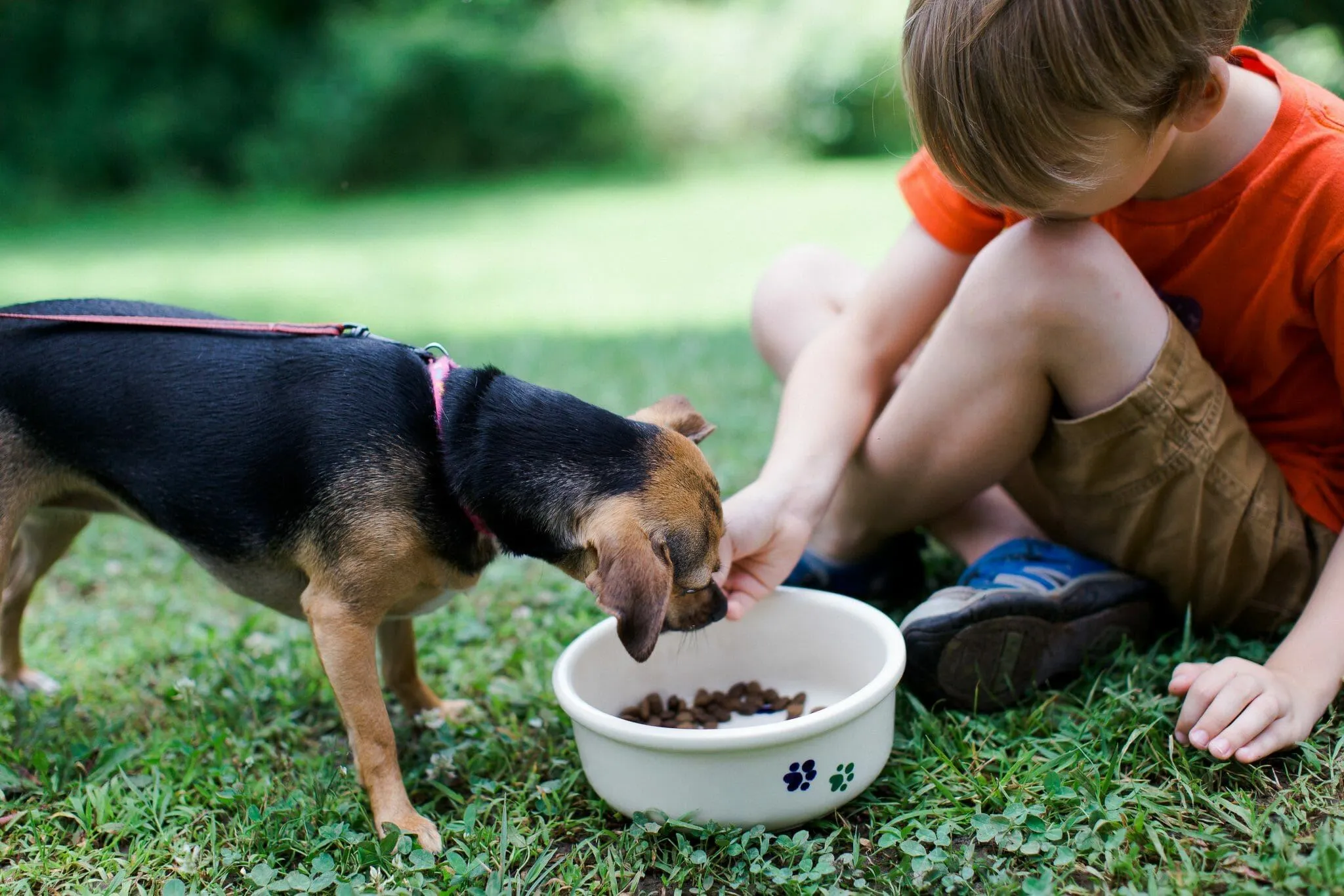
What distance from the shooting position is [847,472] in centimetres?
298

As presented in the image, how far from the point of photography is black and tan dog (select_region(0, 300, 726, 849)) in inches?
94.7

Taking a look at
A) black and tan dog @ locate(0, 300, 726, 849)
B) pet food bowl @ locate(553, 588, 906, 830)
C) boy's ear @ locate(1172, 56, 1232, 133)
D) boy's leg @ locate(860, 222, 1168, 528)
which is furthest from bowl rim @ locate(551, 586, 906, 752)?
boy's ear @ locate(1172, 56, 1232, 133)

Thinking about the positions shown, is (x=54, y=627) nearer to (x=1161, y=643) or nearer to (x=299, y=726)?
(x=299, y=726)

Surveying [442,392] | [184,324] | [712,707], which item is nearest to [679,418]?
[442,392]

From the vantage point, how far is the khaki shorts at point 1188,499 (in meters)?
2.46

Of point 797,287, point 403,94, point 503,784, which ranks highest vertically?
point 797,287

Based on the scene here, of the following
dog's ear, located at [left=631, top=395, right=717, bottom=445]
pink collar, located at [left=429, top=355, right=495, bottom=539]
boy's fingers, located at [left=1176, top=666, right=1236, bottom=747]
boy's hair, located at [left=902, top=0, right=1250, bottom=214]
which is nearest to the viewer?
boy's hair, located at [left=902, top=0, right=1250, bottom=214]

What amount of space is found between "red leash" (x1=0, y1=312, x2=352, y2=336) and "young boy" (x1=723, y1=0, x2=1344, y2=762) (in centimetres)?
108

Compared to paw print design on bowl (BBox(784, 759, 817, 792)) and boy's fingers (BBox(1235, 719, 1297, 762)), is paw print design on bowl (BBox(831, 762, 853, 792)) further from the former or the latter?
boy's fingers (BBox(1235, 719, 1297, 762))

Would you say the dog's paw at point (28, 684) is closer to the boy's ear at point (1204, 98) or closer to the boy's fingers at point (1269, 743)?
the boy's fingers at point (1269, 743)

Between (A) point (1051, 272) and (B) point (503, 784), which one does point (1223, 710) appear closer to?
(A) point (1051, 272)

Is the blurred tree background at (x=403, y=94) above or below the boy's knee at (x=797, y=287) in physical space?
below

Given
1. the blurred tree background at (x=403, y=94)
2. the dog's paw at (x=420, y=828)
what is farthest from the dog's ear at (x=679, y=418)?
the blurred tree background at (x=403, y=94)

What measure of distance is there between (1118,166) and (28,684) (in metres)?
2.98
